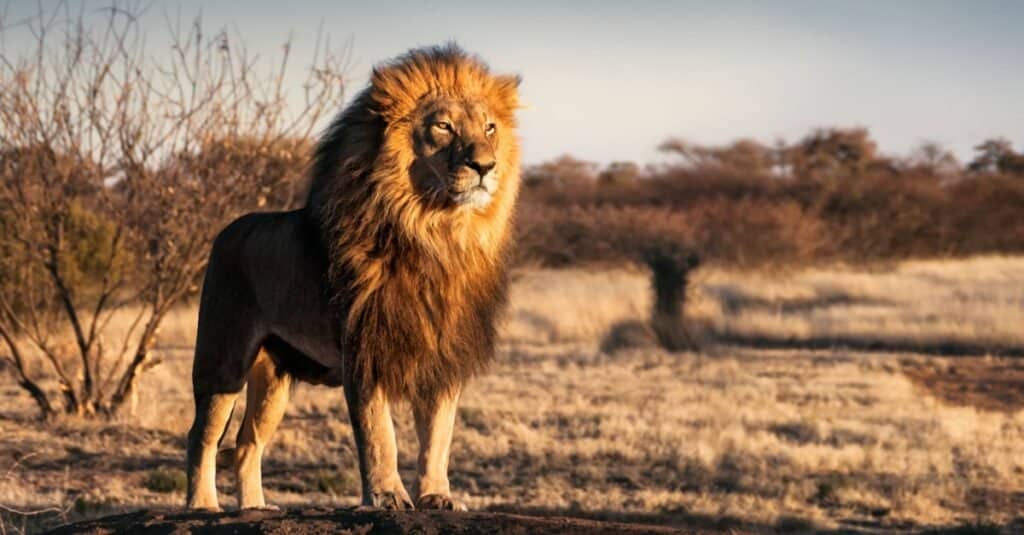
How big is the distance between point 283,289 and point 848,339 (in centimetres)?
1893

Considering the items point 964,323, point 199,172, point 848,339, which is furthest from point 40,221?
point 964,323

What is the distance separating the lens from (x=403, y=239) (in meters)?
5.64

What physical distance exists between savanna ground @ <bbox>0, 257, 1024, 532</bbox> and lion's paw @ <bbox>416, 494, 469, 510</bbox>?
2040 mm

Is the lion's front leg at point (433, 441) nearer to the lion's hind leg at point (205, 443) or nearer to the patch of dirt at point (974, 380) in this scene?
the lion's hind leg at point (205, 443)

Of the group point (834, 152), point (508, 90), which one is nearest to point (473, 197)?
point (508, 90)

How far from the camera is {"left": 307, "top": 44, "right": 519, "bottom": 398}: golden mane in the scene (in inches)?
219

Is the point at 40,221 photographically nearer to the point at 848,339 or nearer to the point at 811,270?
the point at 848,339

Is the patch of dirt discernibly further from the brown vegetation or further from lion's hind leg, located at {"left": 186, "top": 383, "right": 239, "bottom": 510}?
the brown vegetation

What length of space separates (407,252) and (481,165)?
0.50 meters

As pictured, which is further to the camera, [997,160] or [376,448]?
[997,160]

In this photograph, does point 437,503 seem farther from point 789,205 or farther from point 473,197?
point 789,205

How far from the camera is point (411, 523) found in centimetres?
465

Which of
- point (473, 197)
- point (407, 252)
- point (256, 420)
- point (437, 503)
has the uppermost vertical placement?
point (473, 197)

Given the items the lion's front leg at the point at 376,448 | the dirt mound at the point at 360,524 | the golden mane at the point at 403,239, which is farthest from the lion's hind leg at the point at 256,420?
the dirt mound at the point at 360,524
